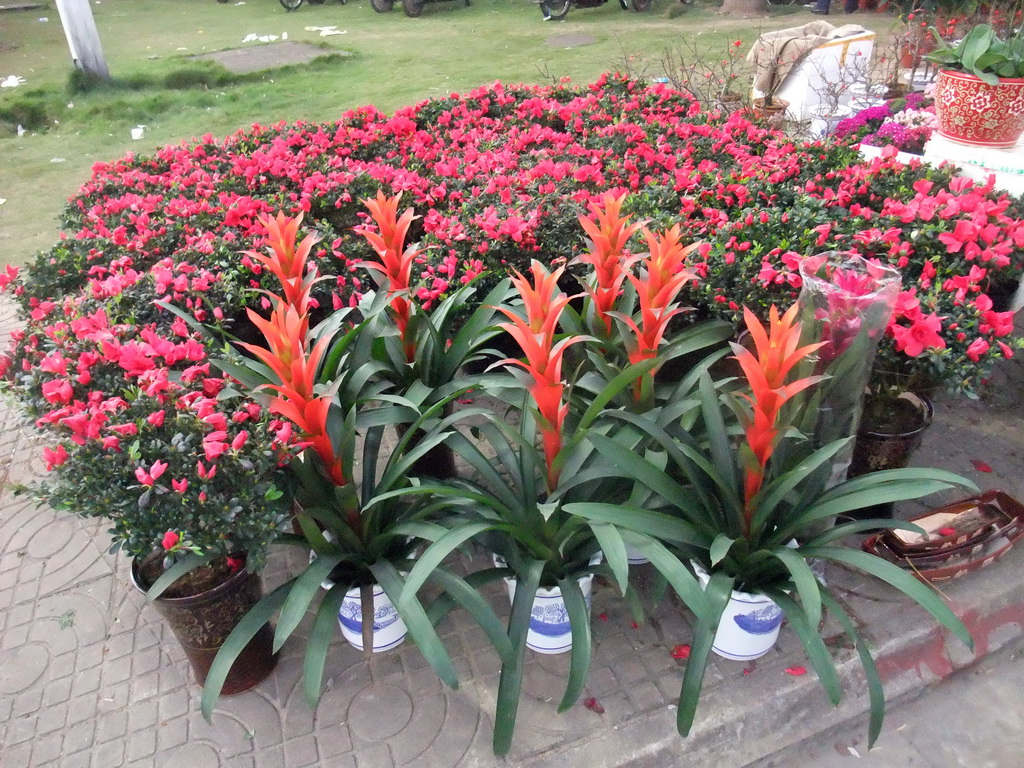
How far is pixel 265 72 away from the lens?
980cm

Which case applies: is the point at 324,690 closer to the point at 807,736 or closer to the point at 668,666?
the point at 668,666

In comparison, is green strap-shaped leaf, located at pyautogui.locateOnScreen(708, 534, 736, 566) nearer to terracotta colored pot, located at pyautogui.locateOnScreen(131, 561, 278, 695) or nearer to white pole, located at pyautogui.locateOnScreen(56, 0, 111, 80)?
terracotta colored pot, located at pyautogui.locateOnScreen(131, 561, 278, 695)

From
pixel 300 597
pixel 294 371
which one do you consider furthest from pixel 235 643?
pixel 294 371

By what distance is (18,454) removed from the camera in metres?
3.26

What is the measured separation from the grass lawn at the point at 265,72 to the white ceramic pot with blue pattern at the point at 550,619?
16.1 ft

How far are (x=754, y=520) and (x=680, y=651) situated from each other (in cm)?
51

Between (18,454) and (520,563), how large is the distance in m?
2.62

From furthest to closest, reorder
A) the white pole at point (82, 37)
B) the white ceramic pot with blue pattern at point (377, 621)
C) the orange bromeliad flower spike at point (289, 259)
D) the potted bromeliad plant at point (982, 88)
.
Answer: the white pole at point (82, 37)
the potted bromeliad plant at point (982, 88)
the orange bromeliad flower spike at point (289, 259)
the white ceramic pot with blue pattern at point (377, 621)

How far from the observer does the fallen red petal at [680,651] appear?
82.0 inches

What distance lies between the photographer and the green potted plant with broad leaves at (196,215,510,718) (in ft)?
5.69

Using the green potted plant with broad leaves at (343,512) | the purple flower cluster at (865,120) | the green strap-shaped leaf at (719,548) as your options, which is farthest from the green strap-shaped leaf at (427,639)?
the purple flower cluster at (865,120)

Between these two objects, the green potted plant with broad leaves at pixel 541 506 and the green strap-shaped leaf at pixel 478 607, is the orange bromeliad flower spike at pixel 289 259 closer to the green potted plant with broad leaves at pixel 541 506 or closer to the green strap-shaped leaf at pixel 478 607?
the green potted plant with broad leaves at pixel 541 506

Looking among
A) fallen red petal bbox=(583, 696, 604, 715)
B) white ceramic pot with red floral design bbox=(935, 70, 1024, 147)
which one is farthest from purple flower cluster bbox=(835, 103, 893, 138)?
fallen red petal bbox=(583, 696, 604, 715)

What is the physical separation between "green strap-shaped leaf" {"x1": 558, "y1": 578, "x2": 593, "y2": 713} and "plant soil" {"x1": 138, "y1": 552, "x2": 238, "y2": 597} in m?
0.90
